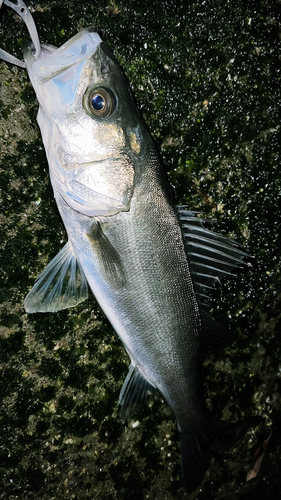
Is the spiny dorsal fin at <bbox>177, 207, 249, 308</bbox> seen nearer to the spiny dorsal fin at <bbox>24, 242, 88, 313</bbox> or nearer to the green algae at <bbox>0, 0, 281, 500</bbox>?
the green algae at <bbox>0, 0, 281, 500</bbox>

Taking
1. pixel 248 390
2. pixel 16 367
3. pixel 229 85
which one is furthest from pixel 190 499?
pixel 229 85

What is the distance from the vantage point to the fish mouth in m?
1.47

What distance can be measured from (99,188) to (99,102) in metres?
0.39

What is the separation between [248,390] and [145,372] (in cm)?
91

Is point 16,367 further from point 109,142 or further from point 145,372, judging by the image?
point 109,142

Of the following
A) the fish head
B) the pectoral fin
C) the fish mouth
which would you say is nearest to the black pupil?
the fish head

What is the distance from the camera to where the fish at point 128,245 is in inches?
56.0

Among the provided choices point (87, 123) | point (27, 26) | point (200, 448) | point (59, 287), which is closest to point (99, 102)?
point (87, 123)

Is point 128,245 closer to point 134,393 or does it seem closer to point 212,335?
point 212,335

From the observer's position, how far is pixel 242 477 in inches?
86.1

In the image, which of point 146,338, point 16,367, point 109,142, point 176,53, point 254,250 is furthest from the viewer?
point 254,250

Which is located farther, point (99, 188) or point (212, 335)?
point (212, 335)

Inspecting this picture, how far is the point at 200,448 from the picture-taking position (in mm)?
1823

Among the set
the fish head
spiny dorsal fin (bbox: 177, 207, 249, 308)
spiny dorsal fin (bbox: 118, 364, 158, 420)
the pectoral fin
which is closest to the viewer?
Result: the fish head
